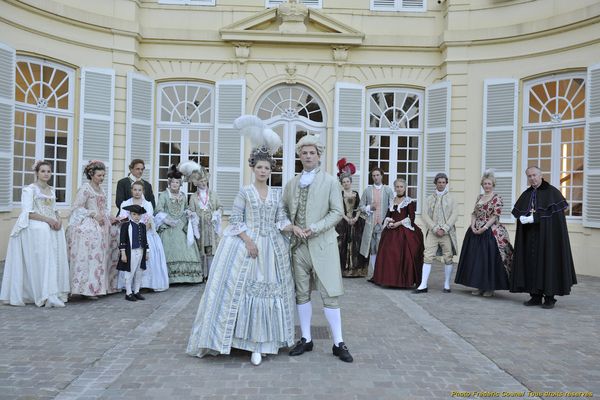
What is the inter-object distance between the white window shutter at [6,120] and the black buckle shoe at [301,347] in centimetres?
653

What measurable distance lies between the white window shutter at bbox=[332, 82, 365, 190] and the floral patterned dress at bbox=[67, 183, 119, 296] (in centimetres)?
560

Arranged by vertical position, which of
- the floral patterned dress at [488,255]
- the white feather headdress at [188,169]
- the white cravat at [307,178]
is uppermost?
the white feather headdress at [188,169]

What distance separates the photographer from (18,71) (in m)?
9.45

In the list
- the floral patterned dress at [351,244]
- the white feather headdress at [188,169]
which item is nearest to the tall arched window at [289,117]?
the floral patterned dress at [351,244]

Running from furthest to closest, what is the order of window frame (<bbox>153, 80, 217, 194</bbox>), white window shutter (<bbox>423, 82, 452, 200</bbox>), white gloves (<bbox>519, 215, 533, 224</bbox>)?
window frame (<bbox>153, 80, 217, 194</bbox>) < white window shutter (<bbox>423, 82, 452, 200</bbox>) < white gloves (<bbox>519, 215, 533, 224</bbox>)

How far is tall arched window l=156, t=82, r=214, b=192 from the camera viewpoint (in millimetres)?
11172

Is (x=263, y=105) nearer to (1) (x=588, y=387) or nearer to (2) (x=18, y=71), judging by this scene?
(2) (x=18, y=71)

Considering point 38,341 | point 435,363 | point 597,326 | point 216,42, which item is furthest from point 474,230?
point 216,42

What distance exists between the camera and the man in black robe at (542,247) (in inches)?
250

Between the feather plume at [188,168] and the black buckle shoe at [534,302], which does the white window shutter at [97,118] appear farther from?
the black buckle shoe at [534,302]

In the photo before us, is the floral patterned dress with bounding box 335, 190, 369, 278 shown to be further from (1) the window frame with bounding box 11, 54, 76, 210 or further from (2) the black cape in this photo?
(1) the window frame with bounding box 11, 54, 76, 210

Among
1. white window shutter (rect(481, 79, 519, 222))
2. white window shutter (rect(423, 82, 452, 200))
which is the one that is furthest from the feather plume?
white window shutter (rect(481, 79, 519, 222))

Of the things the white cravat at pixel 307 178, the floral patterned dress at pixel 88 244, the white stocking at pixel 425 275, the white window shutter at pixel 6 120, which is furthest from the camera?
the white window shutter at pixel 6 120

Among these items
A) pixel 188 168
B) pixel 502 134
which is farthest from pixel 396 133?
pixel 188 168
